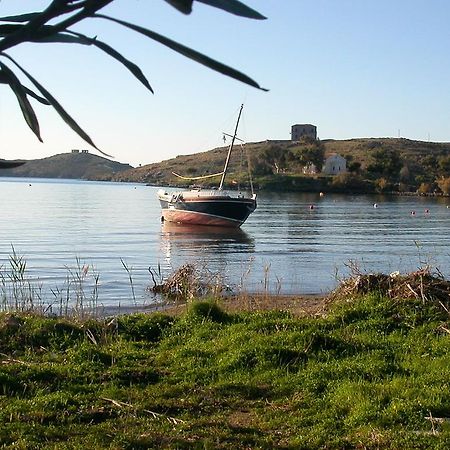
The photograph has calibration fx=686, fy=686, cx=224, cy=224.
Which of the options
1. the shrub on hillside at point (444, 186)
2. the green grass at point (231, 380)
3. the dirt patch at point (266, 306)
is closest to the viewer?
the green grass at point (231, 380)

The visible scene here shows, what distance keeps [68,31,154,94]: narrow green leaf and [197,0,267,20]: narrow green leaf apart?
36cm

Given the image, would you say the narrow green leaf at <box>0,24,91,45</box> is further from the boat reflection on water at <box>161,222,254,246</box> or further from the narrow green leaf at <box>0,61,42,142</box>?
the boat reflection on water at <box>161,222,254,246</box>

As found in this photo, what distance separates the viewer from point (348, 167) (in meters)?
140

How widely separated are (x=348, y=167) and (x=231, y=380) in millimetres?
135079

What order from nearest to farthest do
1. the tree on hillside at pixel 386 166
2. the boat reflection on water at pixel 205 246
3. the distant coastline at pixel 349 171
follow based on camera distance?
the boat reflection on water at pixel 205 246 < the distant coastline at pixel 349 171 < the tree on hillside at pixel 386 166

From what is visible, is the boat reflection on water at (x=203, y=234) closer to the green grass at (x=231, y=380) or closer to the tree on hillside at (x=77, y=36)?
the green grass at (x=231, y=380)

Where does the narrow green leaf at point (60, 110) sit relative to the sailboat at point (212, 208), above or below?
above

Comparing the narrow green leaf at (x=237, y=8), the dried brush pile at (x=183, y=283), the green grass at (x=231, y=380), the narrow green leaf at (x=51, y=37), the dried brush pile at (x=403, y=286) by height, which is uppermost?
the narrow green leaf at (x=237, y=8)

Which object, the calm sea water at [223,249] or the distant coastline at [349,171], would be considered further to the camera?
the distant coastline at [349,171]

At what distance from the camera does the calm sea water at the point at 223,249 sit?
2256 cm

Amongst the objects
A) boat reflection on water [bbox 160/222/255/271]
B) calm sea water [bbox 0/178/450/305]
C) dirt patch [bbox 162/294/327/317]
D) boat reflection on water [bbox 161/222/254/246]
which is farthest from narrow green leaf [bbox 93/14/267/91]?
boat reflection on water [bbox 161/222/254/246]

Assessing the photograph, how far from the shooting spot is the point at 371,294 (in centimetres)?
1104

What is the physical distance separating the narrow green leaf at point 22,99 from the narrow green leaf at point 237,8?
0.65m

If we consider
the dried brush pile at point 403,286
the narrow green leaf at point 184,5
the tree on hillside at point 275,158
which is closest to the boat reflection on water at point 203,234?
the dried brush pile at point 403,286
